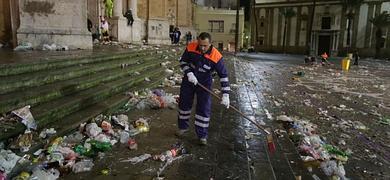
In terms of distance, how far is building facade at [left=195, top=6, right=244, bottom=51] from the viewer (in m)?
44.4

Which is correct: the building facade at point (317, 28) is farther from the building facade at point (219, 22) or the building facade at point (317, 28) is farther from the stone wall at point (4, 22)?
the stone wall at point (4, 22)

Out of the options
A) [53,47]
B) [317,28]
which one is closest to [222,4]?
[317,28]

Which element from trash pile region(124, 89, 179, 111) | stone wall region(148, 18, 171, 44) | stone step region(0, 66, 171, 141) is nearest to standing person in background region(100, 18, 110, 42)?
stone wall region(148, 18, 171, 44)

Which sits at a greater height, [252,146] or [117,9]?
[117,9]

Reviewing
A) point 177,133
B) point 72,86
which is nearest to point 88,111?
point 72,86

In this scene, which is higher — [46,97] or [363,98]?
[46,97]

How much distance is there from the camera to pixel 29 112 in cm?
384

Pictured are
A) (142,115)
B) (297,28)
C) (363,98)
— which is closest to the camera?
(142,115)

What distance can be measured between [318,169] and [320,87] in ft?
26.3

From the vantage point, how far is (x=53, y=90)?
15.5 ft

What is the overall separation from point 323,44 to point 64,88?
36730mm

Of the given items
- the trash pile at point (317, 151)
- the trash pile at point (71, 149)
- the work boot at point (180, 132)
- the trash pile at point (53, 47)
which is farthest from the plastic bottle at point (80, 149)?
the trash pile at point (53, 47)

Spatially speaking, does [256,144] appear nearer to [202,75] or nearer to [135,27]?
[202,75]

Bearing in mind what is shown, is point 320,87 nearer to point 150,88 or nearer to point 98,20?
point 150,88
